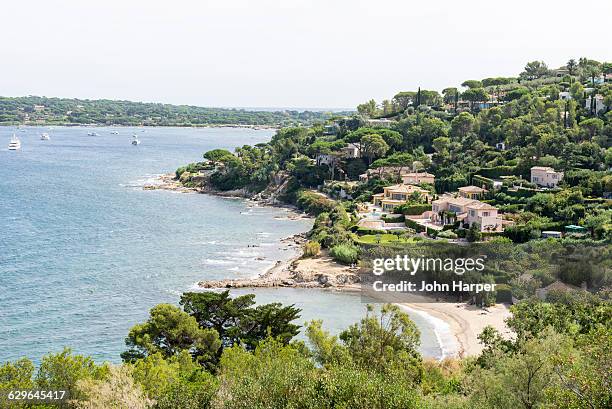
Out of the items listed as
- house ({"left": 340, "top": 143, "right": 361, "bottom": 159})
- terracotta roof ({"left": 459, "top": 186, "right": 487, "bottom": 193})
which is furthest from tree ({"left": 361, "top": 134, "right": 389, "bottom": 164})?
terracotta roof ({"left": 459, "top": 186, "right": 487, "bottom": 193})

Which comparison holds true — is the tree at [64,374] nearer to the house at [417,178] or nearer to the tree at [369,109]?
the house at [417,178]

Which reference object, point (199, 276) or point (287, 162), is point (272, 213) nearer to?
point (287, 162)

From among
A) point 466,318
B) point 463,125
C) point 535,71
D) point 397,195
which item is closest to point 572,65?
point 535,71

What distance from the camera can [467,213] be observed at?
4053cm

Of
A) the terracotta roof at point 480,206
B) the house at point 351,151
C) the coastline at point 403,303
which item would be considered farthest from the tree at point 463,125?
the terracotta roof at point 480,206

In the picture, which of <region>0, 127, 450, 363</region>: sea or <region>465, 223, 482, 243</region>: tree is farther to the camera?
<region>465, 223, 482, 243</region>: tree

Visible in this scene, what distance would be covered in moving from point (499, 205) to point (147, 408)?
34.1 m

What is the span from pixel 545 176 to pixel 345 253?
16165 mm

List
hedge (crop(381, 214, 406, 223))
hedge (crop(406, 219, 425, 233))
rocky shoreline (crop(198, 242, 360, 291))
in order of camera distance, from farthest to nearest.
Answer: hedge (crop(381, 214, 406, 223)) → hedge (crop(406, 219, 425, 233)) → rocky shoreline (crop(198, 242, 360, 291))

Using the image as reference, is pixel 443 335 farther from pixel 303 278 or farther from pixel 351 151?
pixel 351 151

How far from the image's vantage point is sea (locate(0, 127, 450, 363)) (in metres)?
28.5

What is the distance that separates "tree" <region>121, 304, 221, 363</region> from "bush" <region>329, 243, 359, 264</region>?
1763cm

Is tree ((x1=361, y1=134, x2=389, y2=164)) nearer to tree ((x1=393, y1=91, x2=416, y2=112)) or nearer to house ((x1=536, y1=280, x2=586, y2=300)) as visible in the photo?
tree ((x1=393, y1=91, x2=416, y2=112))

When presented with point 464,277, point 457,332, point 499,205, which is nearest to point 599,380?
point 457,332
